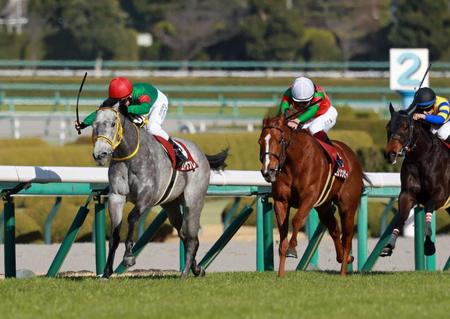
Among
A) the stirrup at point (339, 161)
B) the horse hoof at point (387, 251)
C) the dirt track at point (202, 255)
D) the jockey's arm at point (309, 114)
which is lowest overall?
the dirt track at point (202, 255)

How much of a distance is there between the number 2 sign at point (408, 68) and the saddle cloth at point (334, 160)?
6.48m

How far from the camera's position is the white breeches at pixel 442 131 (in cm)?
944

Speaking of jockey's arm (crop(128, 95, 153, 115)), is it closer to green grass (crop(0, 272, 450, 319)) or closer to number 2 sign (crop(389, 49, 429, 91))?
green grass (crop(0, 272, 450, 319))

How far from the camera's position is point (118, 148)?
25.6 ft

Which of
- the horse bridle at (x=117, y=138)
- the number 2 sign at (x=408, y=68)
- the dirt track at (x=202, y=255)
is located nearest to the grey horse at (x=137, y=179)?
the horse bridle at (x=117, y=138)

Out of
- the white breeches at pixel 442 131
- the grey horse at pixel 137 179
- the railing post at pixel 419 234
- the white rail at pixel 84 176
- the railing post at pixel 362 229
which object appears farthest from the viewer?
the railing post at pixel 362 229

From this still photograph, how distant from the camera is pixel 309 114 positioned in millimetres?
8727

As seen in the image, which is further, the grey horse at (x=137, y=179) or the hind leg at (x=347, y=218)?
the hind leg at (x=347, y=218)

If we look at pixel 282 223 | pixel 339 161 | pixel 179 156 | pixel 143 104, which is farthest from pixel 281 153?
pixel 143 104

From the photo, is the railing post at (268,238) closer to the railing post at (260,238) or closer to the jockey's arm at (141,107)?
the railing post at (260,238)

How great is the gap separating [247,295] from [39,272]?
12.5ft

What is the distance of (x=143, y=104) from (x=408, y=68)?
7.73 meters

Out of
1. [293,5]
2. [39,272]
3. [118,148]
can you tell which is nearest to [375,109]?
[39,272]

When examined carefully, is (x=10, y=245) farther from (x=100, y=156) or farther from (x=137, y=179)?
(x=100, y=156)
